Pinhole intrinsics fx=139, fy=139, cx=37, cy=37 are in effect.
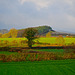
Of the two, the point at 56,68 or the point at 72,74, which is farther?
the point at 56,68

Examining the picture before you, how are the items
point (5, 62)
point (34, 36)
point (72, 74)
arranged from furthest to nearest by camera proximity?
point (34, 36)
point (5, 62)
point (72, 74)

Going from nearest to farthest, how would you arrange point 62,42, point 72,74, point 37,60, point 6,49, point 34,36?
point 72,74, point 37,60, point 6,49, point 34,36, point 62,42

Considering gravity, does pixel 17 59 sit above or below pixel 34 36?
below

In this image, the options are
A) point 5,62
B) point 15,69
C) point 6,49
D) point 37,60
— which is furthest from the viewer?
point 6,49

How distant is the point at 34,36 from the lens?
30.8m

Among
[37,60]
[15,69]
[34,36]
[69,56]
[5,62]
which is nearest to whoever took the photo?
[15,69]

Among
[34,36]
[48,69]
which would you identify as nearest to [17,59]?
[48,69]

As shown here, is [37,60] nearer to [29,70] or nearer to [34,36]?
[29,70]

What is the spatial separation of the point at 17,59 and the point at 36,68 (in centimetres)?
318

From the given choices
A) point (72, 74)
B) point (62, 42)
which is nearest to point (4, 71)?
point (72, 74)

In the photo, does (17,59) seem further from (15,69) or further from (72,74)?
(72,74)

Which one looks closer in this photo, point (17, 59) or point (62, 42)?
point (17, 59)

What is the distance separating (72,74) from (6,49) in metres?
18.7

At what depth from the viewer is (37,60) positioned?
1347cm
